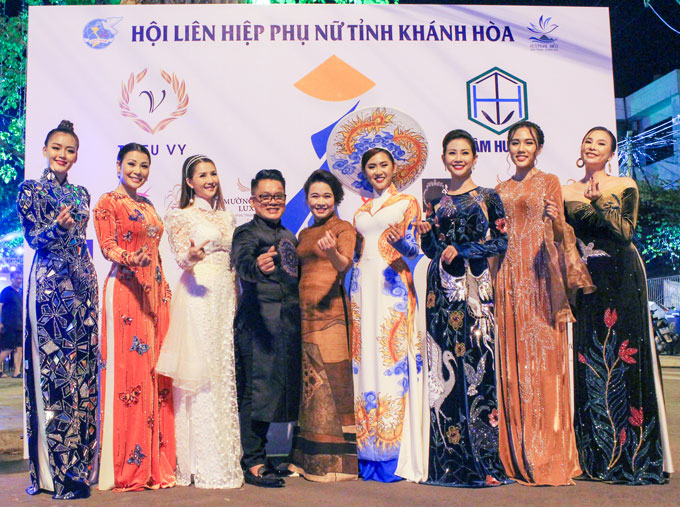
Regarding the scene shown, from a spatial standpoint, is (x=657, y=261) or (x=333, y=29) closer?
(x=333, y=29)

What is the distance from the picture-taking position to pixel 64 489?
416 centimetres

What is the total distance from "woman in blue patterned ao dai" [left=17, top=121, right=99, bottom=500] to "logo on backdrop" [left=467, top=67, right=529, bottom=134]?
2990 mm

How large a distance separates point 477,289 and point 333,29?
241 cm

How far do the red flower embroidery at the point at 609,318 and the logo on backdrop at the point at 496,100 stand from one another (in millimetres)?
1644

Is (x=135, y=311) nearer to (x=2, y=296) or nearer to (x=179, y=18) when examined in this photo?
(x=179, y=18)

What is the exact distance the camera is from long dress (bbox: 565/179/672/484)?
14.8 feet

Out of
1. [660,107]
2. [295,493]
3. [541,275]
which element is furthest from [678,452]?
[660,107]

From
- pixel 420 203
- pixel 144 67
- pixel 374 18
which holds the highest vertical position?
pixel 374 18

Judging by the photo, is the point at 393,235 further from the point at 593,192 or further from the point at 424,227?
the point at 593,192

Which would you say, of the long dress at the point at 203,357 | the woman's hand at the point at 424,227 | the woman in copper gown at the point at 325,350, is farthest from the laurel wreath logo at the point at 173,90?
the woman's hand at the point at 424,227

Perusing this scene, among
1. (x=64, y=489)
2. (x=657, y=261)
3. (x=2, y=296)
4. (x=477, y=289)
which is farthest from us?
(x=657, y=261)

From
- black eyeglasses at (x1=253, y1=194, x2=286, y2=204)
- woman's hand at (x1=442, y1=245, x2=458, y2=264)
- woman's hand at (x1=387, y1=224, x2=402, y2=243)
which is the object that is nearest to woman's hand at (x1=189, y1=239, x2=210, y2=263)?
black eyeglasses at (x1=253, y1=194, x2=286, y2=204)

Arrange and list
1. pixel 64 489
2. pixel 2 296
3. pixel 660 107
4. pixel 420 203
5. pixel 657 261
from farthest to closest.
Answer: pixel 657 261 < pixel 660 107 < pixel 2 296 < pixel 420 203 < pixel 64 489

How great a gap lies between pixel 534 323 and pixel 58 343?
2895mm
